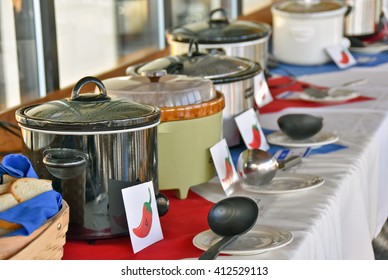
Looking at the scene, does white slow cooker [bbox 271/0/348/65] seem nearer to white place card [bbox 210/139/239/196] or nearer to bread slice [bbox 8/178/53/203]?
white place card [bbox 210/139/239/196]

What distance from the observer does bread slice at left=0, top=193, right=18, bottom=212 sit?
960mm

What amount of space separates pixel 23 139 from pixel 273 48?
1.71 m

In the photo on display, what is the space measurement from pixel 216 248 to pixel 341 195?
0.41 meters

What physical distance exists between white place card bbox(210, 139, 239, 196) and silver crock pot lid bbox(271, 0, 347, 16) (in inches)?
48.0

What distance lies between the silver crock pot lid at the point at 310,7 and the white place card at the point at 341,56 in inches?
5.3

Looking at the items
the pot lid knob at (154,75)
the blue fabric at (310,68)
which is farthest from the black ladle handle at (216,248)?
the blue fabric at (310,68)

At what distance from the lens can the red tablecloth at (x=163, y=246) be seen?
1.10 metres

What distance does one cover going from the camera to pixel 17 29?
1840 millimetres

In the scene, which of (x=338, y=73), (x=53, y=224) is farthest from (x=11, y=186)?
(x=338, y=73)

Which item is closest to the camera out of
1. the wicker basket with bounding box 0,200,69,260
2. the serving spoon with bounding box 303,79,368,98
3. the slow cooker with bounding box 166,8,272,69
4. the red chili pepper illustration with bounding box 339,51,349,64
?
the wicker basket with bounding box 0,200,69,260

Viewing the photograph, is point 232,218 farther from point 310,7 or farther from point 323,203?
point 310,7

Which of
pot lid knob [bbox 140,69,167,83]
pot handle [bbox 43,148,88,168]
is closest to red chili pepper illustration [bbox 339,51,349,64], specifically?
pot lid knob [bbox 140,69,167,83]

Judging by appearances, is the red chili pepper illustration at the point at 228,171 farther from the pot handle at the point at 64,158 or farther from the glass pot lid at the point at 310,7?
the glass pot lid at the point at 310,7

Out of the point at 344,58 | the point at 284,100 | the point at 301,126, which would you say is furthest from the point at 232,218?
the point at 344,58
